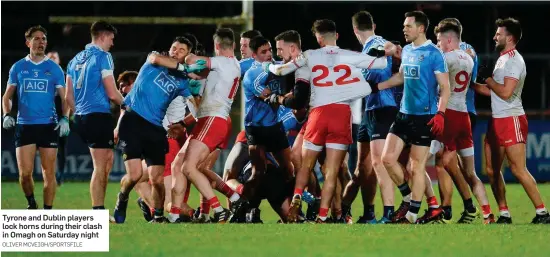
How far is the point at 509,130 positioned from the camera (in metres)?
15.0

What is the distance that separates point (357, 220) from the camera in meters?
16.0

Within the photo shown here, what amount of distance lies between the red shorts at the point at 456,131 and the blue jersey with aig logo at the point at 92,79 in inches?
146

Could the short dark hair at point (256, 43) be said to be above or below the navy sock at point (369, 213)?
above

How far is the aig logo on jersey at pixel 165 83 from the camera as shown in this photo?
566 inches

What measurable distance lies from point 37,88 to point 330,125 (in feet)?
12.3

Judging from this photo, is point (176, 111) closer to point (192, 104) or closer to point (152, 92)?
point (192, 104)

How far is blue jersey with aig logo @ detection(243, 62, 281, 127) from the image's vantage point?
15.0 m

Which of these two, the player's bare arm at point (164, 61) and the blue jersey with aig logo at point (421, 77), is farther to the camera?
the player's bare arm at point (164, 61)

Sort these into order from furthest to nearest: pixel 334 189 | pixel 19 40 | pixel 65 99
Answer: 1. pixel 19 40
2. pixel 65 99
3. pixel 334 189

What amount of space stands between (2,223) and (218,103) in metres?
3.18

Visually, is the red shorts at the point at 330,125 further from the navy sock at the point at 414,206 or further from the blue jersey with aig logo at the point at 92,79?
the blue jersey with aig logo at the point at 92,79

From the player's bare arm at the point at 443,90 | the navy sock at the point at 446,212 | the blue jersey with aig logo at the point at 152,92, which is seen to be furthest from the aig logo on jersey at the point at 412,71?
the blue jersey with aig logo at the point at 152,92

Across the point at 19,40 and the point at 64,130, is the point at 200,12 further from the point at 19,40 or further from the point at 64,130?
the point at 64,130

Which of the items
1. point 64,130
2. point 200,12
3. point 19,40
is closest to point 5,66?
point 19,40
